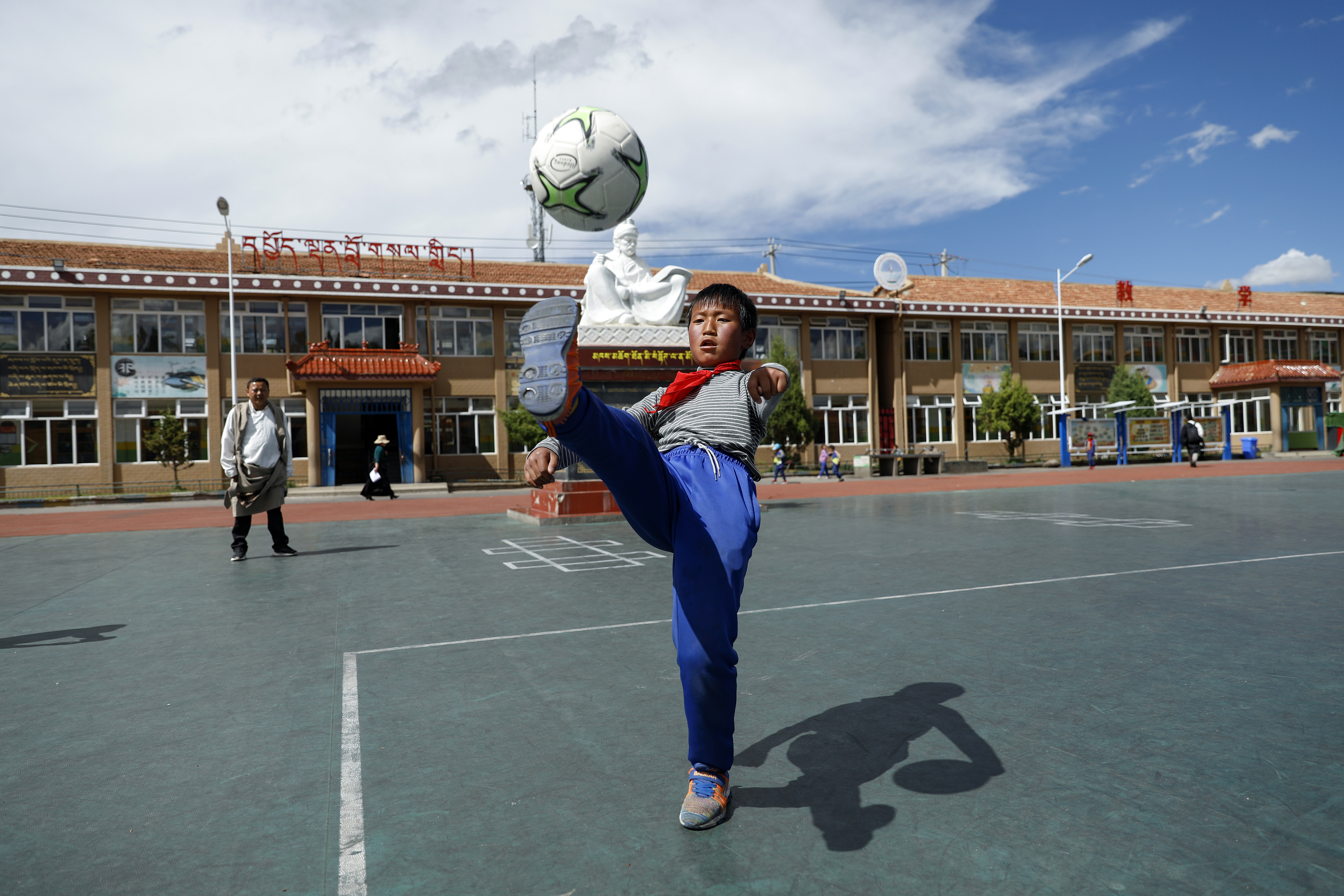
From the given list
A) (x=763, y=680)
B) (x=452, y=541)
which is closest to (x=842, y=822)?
(x=763, y=680)

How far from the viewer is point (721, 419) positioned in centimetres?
274

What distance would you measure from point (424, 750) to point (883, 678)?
6.87 ft

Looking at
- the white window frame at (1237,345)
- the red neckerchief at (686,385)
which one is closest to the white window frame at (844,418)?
the white window frame at (1237,345)

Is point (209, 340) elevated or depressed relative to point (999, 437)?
elevated

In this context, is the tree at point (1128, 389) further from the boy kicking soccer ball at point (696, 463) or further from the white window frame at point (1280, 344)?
the boy kicking soccer ball at point (696, 463)

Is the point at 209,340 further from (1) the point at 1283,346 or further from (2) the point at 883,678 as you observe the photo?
(1) the point at 1283,346

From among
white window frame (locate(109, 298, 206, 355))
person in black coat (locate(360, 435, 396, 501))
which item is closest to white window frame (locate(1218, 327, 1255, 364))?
person in black coat (locate(360, 435, 396, 501))

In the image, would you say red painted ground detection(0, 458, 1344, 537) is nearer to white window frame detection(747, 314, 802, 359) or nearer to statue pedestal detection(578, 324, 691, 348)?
statue pedestal detection(578, 324, 691, 348)

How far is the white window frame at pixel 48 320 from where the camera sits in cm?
2509

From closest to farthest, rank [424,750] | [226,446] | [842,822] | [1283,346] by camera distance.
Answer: [842,822] < [424,750] < [226,446] < [1283,346]

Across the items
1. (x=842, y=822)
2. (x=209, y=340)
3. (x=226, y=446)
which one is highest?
(x=209, y=340)

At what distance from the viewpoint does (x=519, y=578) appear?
711cm

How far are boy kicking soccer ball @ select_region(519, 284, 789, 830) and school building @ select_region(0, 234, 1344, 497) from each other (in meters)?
24.9

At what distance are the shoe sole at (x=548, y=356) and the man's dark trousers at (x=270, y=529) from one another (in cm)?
737
